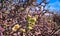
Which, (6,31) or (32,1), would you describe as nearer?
(6,31)

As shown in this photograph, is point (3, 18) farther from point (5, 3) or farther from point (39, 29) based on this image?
point (39, 29)

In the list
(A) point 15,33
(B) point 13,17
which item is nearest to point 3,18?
(B) point 13,17

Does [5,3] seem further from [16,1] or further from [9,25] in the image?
[9,25]

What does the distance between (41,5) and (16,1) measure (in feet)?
1.32

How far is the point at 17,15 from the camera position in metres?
3.17

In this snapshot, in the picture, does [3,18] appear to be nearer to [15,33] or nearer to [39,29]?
[15,33]

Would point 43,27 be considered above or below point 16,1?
below

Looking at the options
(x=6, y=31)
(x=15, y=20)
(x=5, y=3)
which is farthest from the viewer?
(x=5, y=3)

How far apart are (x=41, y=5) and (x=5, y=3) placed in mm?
582

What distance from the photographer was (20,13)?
3.20 metres

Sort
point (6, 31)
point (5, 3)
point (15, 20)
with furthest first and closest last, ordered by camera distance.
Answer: point (5, 3) < point (15, 20) < point (6, 31)

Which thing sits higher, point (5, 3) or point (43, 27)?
point (5, 3)

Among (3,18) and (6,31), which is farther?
(3,18)

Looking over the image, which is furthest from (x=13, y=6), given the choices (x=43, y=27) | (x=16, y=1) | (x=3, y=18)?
(x=43, y=27)
